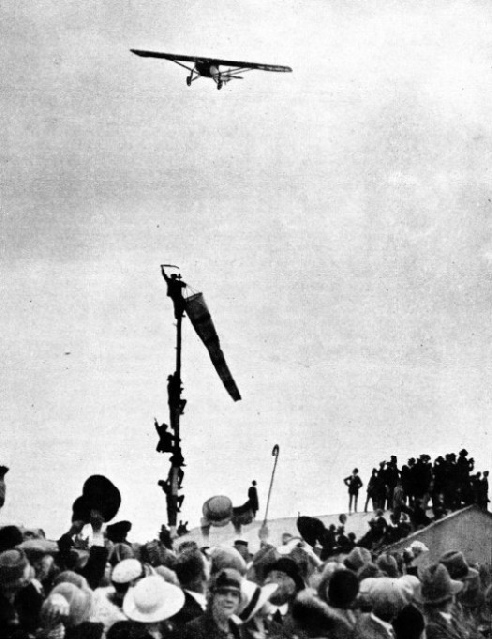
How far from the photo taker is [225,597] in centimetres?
866

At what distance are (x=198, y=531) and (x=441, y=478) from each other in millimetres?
7370

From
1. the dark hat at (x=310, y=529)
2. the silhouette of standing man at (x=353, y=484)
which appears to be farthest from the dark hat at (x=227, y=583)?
the silhouette of standing man at (x=353, y=484)

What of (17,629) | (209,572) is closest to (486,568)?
(209,572)

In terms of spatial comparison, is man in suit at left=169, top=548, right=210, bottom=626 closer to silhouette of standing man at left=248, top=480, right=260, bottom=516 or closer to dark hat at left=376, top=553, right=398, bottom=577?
dark hat at left=376, top=553, right=398, bottom=577

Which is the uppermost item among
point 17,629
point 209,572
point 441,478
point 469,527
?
point 441,478

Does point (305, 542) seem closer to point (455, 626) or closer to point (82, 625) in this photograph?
point (455, 626)

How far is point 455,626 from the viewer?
9.67 m

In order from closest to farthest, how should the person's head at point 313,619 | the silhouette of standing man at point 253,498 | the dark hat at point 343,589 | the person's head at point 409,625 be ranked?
the person's head at point 409,625
the person's head at point 313,619
the dark hat at point 343,589
the silhouette of standing man at point 253,498

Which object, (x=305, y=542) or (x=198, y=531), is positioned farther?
(x=198, y=531)

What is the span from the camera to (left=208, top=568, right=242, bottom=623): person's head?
864 centimetres

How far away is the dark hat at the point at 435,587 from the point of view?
9641 millimetres

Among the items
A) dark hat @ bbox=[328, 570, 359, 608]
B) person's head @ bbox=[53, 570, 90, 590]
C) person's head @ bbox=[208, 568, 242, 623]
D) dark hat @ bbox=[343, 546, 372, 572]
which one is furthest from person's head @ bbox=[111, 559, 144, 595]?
dark hat @ bbox=[343, 546, 372, 572]

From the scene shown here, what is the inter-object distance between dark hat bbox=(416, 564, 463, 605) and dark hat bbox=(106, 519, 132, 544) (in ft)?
14.4

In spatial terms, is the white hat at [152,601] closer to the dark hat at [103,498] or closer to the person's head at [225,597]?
the person's head at [225,597]
